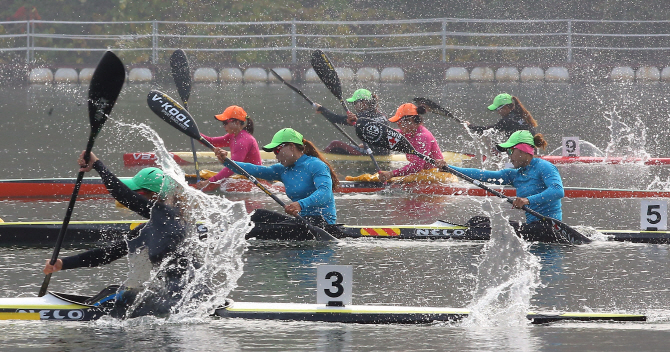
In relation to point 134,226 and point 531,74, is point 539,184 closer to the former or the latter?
point 134,226

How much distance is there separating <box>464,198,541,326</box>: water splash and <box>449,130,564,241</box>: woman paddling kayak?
21 cm

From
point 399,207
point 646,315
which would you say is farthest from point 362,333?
point 399,207

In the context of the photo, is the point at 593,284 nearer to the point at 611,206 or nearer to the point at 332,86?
the point at 611,206

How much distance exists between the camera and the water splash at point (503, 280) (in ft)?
19.5

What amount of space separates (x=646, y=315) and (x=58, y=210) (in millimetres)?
6004

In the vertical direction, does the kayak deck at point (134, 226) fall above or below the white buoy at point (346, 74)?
below

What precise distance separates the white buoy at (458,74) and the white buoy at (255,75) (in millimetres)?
4986

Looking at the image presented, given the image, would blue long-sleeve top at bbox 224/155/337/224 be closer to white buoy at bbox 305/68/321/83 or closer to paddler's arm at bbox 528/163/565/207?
paddler's arm at bbox 528/163/565/207

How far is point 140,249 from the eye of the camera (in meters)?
5.49

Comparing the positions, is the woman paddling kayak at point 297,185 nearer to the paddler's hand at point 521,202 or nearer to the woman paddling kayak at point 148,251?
the paddler's hand at point 521,202

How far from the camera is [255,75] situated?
26625mm

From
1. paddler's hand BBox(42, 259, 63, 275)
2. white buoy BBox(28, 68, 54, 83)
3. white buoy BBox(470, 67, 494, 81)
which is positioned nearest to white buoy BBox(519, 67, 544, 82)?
white buoy BBox(470, 67, 494, 81)

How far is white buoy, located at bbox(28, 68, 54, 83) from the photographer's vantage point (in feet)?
84.2

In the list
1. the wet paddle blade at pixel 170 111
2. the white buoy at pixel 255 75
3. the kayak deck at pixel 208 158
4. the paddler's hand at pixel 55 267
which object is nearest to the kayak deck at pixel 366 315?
the paddler's hand at pixel 55 267
